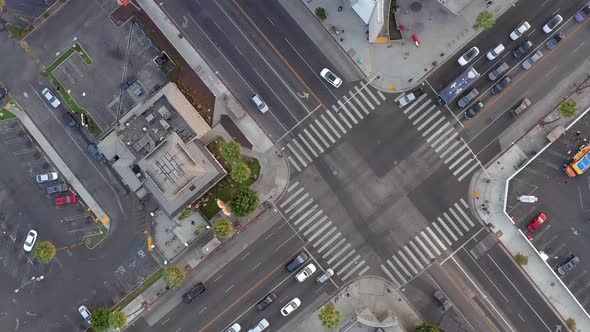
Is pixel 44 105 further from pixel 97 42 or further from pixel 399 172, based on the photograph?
pixel 399 172

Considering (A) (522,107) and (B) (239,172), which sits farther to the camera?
(A) (522,107)

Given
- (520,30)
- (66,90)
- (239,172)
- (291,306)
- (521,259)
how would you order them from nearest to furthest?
(239,172) < (521,259) < (520,30) < (291,306) < (66,90)

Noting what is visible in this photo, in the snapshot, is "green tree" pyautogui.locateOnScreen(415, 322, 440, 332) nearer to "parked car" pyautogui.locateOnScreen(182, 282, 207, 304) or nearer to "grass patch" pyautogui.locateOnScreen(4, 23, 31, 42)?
"parked car" pyautogui.locateOnScreen(182, 282, 207, 304)

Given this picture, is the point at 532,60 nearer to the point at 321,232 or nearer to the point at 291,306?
the point at 321,232

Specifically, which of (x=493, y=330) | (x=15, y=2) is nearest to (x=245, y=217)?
(x=493, y=330)

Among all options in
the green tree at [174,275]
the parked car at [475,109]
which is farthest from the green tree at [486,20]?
the green tree at [174,275]

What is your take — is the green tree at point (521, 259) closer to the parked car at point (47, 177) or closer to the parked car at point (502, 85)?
the parked car at point (502, 85)

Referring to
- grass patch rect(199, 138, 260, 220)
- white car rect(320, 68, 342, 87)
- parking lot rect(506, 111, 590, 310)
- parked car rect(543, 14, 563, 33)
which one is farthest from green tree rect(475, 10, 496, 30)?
grass patch rect(199, 138, 260, 220)

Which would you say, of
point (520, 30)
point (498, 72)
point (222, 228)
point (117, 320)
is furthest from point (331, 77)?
point (117, 320)
